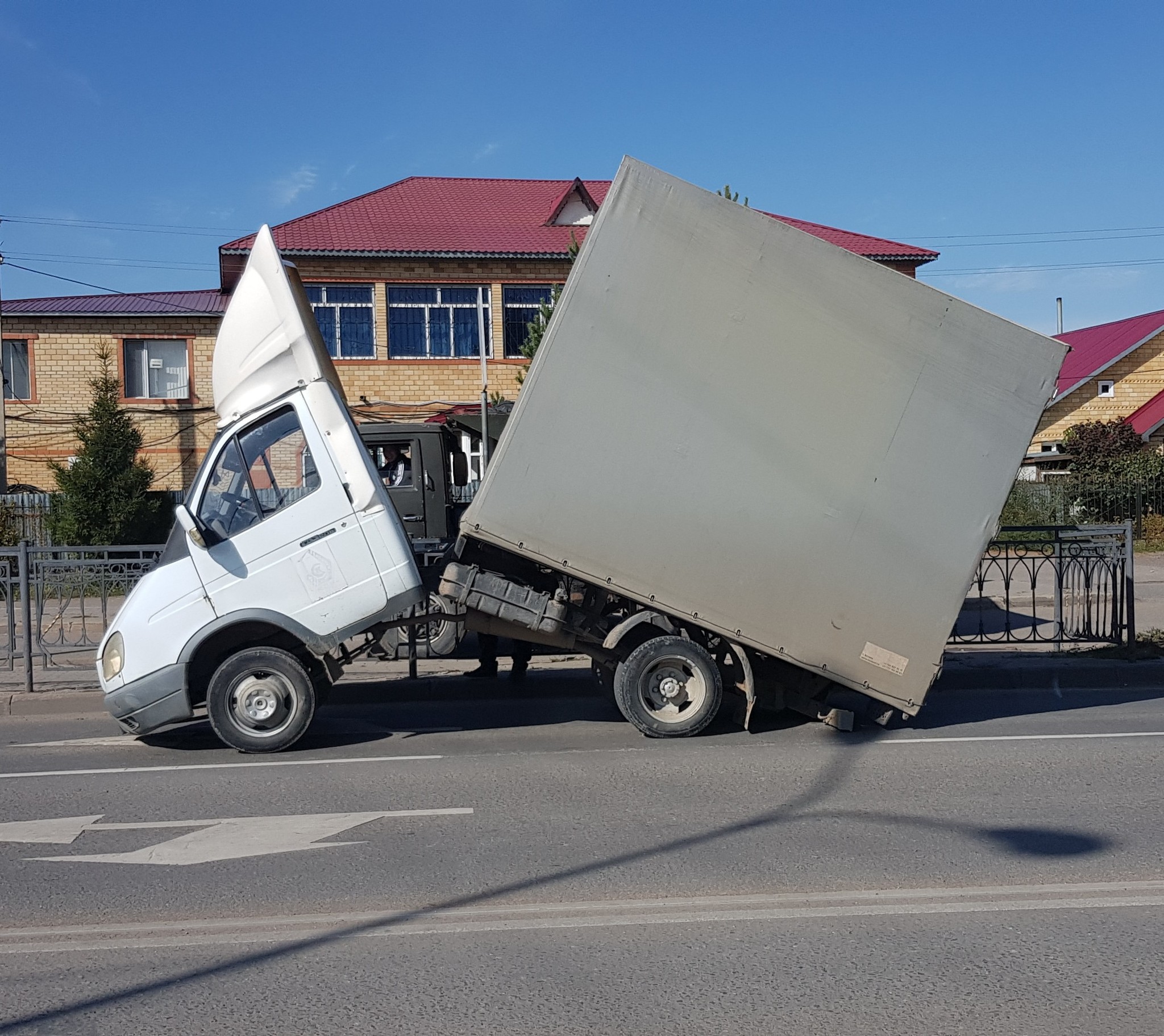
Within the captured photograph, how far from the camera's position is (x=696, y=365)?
7.59 meters

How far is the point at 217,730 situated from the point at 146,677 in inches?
23.8

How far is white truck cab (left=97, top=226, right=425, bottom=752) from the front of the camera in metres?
7.93

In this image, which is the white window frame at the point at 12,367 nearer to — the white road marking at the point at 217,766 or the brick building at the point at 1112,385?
the white road marking at the point at 217,766

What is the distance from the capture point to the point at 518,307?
29812 millimetres

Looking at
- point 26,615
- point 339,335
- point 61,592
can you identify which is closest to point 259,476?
point 61,592

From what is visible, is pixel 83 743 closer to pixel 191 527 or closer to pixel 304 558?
pixel 191 527

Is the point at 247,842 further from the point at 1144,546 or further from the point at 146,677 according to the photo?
the point at 1144,546

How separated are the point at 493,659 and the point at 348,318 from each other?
20148mm

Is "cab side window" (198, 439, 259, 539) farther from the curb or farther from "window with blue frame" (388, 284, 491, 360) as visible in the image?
"window with blue frame" (388, 284, 491, 360)

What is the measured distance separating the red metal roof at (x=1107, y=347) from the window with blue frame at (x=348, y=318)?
2322 centimetres

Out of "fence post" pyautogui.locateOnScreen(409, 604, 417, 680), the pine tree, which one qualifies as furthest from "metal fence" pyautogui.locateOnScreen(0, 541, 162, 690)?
the pine tree

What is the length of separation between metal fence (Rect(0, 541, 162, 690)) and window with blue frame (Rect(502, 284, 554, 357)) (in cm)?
1965

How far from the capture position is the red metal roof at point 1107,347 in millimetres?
40312

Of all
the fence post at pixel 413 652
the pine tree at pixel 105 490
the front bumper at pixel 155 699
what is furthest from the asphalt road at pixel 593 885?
the pine tree at pixel 105 490
